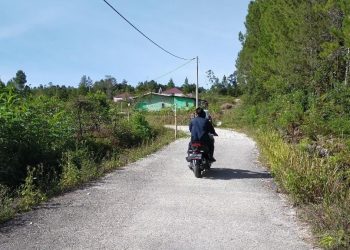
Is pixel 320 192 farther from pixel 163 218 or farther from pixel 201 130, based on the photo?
pixel 201 130

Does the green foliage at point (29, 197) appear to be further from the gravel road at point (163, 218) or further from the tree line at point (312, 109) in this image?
the tree line at point (312, 109)

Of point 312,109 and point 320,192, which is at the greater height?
point 312,109

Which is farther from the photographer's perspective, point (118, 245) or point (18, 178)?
point (18, 178)

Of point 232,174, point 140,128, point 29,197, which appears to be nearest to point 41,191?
point 29,197

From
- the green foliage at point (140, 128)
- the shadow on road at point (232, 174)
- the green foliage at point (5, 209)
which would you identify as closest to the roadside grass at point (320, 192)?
the shadow on road at point (232, 174)

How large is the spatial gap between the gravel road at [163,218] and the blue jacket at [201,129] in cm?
108

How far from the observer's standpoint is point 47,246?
542 centimetres

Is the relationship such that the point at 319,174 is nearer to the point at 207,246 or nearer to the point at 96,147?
the point at 207,246

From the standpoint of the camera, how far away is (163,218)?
265 inches

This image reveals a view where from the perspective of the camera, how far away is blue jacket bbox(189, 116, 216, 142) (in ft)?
35.1

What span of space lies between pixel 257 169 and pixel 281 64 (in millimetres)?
14474

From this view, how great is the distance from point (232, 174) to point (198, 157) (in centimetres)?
136

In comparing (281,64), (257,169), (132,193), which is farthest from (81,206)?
(281,64)

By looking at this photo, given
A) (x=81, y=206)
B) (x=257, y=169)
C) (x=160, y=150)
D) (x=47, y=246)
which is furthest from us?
(x=160, y=150)
